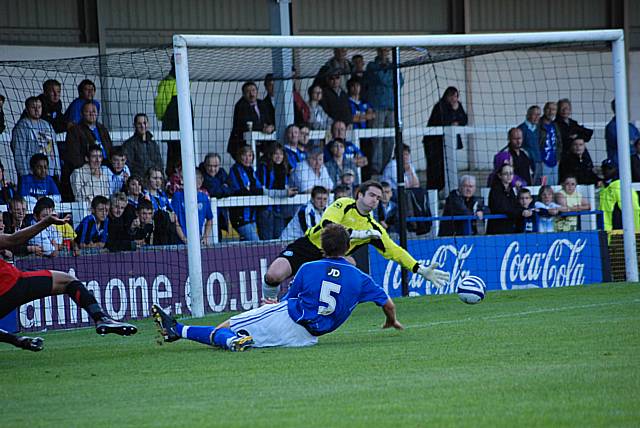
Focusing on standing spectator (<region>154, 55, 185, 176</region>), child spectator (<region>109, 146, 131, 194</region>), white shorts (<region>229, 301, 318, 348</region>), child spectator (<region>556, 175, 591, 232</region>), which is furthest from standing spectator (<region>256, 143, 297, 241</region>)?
white shorts (<region>229, 301, 318, 348</region>)

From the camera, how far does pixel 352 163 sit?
17641mm

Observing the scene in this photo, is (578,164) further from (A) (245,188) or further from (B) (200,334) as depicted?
(B) (200,334)

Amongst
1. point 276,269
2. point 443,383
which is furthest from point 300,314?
point 276,269

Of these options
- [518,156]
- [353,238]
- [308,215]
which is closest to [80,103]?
[308,215]

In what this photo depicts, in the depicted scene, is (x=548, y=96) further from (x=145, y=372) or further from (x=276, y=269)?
(x=145, y=372)

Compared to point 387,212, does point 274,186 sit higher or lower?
higher

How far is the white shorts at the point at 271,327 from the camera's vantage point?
30.9 ft

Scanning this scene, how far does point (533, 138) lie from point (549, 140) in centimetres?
29

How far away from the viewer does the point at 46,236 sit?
548 inches

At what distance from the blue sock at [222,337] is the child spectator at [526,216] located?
8.49 m

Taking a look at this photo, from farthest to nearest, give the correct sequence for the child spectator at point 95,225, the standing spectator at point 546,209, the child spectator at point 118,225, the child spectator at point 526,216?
the standing spectator at point 546,209, the child spectator at point 526,216, the child spectator at point 95,225, the child spectator at point 118,225

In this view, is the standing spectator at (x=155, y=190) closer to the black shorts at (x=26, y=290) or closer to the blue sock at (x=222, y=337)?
the black shorts at (x=26, y=290)

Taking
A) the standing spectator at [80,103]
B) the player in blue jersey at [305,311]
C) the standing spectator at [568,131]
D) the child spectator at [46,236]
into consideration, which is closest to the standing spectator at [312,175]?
the standing spectator at [80,103]

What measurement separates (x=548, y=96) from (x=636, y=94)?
2.32 m
